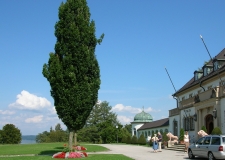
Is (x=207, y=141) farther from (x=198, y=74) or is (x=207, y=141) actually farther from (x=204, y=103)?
(x=198, y=74)

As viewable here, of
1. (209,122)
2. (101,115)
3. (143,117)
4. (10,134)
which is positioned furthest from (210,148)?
(101,115)

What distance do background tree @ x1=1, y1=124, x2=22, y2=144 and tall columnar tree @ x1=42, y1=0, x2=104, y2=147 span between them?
48506mm

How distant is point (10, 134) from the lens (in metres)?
68.5

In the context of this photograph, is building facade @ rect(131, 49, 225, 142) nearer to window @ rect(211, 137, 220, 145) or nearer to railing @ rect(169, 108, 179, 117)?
railing @ rect(169, 108, 179, 117)

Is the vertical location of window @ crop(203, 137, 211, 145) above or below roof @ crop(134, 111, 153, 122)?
below

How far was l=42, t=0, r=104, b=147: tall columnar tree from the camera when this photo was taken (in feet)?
76.0

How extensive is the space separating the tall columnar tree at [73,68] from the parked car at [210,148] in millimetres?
7922

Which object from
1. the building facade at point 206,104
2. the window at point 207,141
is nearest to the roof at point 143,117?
the building facade at point 206,104

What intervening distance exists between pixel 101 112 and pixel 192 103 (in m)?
66.3

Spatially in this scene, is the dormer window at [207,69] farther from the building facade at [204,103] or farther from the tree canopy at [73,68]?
the tree canopy at [73,68]

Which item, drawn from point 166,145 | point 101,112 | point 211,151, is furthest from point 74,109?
point 101,112

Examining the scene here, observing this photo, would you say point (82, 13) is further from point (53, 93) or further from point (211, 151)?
point (211, 151)

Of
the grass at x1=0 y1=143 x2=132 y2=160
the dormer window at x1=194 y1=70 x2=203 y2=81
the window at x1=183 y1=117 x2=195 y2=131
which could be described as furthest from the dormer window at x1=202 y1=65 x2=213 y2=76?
the grass at x1=0 y1=143 x2=132 y2=160

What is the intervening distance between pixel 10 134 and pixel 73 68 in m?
50.4
